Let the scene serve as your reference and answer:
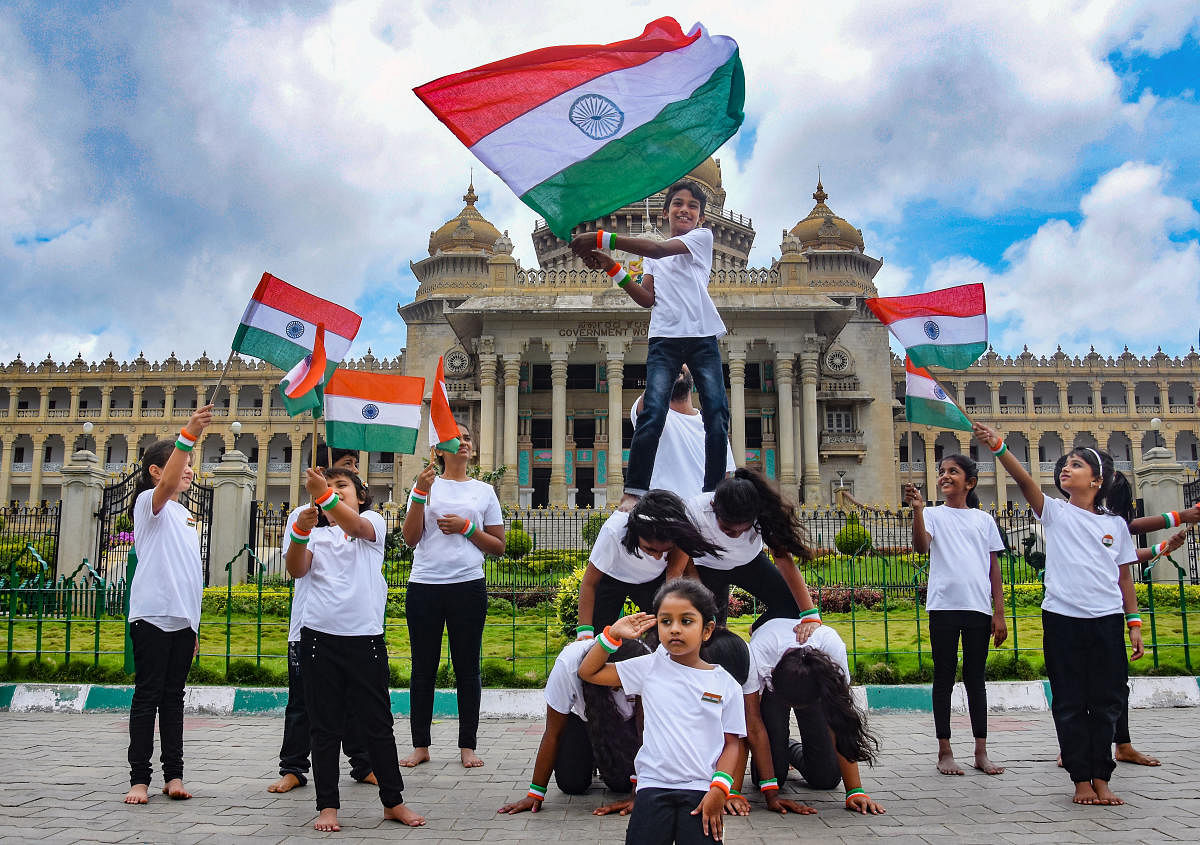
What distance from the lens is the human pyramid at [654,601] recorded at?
4438 millimetres

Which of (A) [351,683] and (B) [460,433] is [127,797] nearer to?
(A) [351,683]

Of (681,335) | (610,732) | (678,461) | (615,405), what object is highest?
(615,405)

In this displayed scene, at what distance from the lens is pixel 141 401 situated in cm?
5384

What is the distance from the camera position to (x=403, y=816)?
4227 mm

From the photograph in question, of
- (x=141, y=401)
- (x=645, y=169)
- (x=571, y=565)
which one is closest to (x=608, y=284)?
(x=571, y=565)

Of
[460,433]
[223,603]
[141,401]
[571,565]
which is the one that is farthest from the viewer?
[141,401]

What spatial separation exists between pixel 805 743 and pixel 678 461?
72.3 inches

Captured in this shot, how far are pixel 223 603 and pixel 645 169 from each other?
10837 millimetres

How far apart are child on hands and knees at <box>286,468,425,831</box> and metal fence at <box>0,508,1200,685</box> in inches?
127

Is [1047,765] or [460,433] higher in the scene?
[460,433]

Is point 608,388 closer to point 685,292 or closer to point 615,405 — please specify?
point 615,405

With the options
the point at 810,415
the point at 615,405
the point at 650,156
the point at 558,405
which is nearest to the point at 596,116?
the point at 650,156

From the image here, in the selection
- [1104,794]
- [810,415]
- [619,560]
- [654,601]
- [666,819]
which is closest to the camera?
[666,819]

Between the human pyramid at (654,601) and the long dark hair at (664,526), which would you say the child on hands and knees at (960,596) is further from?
the long dark hair at (664,526)
